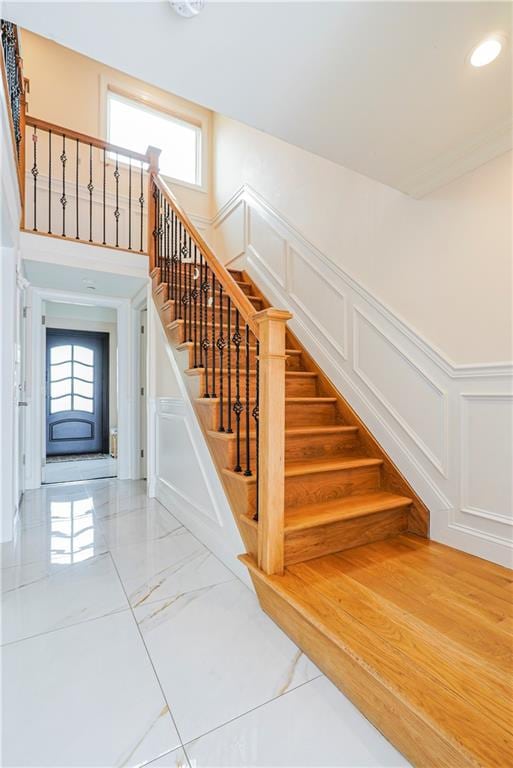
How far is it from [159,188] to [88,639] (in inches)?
134

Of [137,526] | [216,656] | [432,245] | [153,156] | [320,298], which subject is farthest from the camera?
[153,156]

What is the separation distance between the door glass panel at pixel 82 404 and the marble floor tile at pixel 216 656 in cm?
544

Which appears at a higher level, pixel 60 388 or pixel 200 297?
pixel 200 297

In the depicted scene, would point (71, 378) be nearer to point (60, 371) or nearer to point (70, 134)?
point (60, 371)

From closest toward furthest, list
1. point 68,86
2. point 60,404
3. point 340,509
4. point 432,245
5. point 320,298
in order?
point 340,509 < point 432,245 < point 320,298 < point 68,86 < point 60,404

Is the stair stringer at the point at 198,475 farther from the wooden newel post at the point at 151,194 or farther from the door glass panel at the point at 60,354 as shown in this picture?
the door glass panel at the point at 60,354

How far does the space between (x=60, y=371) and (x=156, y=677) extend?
19.7 feet

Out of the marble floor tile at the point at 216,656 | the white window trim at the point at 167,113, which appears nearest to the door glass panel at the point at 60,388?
the white window trim at the point at 167,113

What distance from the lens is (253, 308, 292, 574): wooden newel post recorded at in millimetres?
1626

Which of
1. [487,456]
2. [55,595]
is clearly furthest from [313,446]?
[55,595]

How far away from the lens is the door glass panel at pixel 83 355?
643cm

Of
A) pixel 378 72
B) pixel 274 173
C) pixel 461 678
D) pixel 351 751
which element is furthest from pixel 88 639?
pixel 274 173

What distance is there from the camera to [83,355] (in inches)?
255

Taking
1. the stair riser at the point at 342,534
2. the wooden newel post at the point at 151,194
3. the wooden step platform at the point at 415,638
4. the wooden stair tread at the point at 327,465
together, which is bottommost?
the wooden step platform at the point at 415,638
